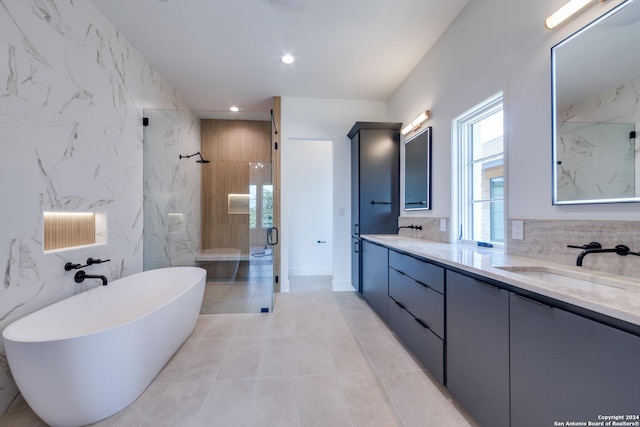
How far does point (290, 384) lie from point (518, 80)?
8.27 feet

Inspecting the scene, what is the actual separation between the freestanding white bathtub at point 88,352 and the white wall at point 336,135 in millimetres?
2104

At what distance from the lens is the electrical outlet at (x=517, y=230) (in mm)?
1585

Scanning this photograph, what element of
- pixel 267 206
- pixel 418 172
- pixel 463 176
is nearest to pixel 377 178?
pixel 418 172

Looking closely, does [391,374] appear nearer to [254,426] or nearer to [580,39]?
[254,426]

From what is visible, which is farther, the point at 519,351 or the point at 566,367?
the point at 519,351

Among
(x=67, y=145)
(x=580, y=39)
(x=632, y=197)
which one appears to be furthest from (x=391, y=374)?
(x=67, y=145)

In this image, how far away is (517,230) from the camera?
5.30ft

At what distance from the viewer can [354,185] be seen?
366cm

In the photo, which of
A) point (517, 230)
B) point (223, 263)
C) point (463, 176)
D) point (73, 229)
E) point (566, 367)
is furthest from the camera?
point (223, 263)

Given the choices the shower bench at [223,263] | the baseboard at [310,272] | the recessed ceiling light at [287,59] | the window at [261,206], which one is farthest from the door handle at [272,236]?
the recessed ceiling light at [287,59]

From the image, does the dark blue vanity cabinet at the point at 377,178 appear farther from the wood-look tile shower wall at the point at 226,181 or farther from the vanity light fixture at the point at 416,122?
the wood-look tile shower wall at the point at 226,181

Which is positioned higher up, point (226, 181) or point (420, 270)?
point (226, 181)

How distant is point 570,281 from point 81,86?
3.44 meters

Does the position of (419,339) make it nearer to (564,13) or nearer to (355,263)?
(355,263)
